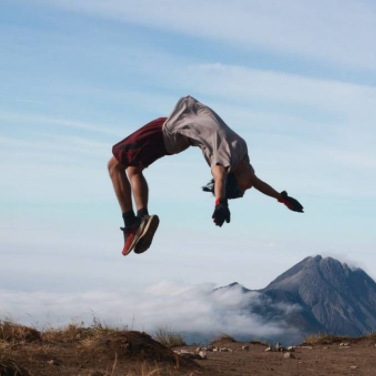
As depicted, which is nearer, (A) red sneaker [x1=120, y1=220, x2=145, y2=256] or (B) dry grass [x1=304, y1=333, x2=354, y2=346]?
(A) red sneaker [x1=120, y1=220, x2=145, y2=256]

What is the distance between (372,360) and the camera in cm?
1240

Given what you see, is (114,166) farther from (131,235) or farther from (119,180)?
(131,235)

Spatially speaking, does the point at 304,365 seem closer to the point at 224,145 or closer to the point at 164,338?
the point at 164,338

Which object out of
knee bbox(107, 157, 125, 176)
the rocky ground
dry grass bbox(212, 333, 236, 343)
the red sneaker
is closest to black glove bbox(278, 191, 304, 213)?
the red sneaker

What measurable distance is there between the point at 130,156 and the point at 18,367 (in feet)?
9.43

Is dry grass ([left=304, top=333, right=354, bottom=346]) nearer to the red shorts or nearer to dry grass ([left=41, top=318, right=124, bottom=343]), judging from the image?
dry grass ([left=41, top=318, right=124, bottom=343])

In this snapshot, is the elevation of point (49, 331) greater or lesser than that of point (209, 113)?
lesser

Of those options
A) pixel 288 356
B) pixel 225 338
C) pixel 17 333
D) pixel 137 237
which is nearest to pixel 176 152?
pixel 137 237

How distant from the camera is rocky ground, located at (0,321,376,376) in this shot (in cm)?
895

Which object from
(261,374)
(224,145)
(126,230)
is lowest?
(261,374)

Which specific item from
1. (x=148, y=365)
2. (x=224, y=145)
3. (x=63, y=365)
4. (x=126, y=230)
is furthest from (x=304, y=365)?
(x=224, y=145)

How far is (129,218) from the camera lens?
7875 millimetres

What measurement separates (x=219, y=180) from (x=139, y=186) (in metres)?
1.22

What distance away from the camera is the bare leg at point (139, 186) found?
7.72 meters
